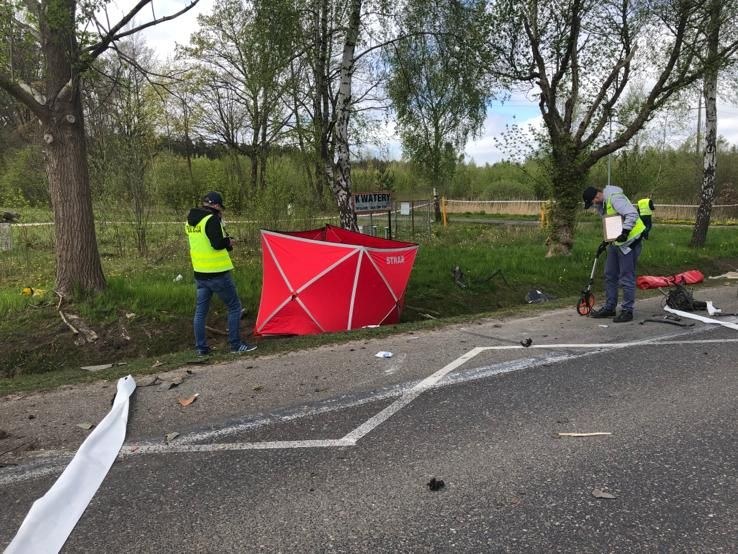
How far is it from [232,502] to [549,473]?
1982 millimetres

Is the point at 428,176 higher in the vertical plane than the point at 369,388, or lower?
higher

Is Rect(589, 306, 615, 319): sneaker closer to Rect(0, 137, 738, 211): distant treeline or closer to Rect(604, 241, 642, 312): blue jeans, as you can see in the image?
Rect(604, 241, 642, 312): blue jeans

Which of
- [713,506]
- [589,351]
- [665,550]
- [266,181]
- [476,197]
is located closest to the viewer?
[665,550]

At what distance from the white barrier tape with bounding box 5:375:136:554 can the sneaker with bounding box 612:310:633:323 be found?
6574 millimetres

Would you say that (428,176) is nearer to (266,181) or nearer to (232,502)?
(266,181)

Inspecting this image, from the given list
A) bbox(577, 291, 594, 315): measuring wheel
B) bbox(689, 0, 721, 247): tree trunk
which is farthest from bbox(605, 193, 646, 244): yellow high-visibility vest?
bbox(689, 0, 721, 247): tree trunk

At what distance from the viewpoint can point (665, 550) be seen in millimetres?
2682

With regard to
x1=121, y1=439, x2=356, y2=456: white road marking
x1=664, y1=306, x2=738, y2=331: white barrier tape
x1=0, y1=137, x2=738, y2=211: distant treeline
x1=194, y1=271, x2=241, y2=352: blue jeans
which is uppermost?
x1=0, y1=137, x2=738, y2=211: distant treeline

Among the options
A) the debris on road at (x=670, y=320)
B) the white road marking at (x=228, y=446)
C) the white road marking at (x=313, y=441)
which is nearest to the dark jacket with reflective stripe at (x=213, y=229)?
the white road marking at (x=313, y=441)

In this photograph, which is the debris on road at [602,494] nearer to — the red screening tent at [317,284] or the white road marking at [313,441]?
the white road marking at [313,441]

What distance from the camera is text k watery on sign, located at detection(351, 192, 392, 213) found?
44.4 ft

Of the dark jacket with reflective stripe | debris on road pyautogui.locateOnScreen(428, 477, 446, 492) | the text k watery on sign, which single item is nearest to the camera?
debris on road pyautogui.locateOnScreen(428, 477, 446, 492)

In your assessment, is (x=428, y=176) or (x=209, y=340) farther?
(x=428, y=176)

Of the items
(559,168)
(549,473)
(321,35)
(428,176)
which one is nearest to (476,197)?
(428,176)
